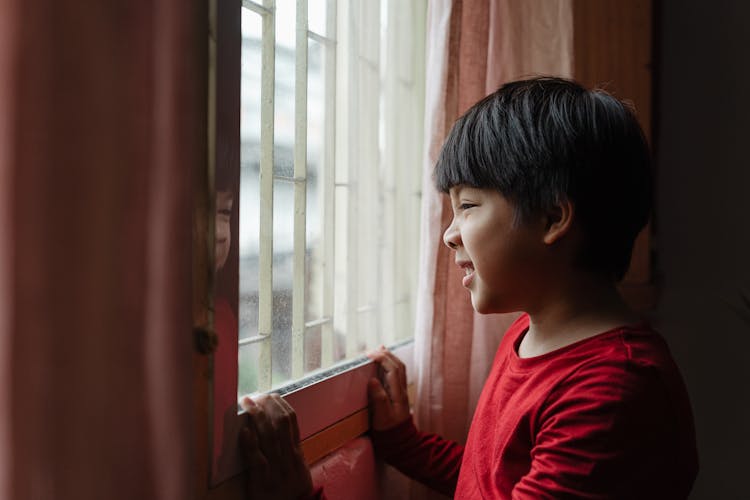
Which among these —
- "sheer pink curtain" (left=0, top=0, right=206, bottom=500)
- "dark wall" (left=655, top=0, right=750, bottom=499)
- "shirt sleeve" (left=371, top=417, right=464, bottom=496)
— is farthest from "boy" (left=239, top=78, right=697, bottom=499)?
"dark wall" (left=655, top=0, right=750, bottom=499)

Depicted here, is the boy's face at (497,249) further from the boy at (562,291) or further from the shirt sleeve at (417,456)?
the shirt sleeve at (417,456)

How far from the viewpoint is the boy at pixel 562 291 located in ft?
2.08

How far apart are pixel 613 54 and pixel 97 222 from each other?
130cm

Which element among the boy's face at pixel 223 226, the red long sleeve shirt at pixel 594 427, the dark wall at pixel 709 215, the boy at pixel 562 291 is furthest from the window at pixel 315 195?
the dark wall at pixel 709 215

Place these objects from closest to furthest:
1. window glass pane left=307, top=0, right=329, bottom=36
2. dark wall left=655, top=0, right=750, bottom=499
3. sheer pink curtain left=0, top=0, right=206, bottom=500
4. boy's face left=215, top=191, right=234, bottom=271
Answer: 1. sheer pink curtain left=0, top=0, right=206, bottom=500
2. boy's face left=215, top=191, right=234, bottom=271
3. window glass pane left=307, top=0, right=329, bottom=36
4. dark wall left=655, top=0, right=750, bottom=499

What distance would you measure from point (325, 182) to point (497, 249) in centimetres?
27

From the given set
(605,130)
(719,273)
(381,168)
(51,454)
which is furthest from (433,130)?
(719,273)

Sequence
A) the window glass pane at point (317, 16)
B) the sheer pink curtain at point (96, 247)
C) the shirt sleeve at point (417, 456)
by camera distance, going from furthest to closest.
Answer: the shirt sleeve at point (417, 456) → the window glass pane at point (317, 16) → the sheer pink curtain at point (96, 247)

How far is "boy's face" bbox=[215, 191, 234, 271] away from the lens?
61cm

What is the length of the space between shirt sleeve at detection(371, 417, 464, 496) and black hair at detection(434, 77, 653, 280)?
39 centimetres

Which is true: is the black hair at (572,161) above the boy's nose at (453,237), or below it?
above

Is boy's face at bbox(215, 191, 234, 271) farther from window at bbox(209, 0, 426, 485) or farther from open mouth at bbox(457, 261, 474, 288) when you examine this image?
open mouth at bbox(457, 261, 474, 288)

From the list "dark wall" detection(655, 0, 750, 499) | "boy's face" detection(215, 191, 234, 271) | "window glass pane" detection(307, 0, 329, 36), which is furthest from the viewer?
"dark wall" detection(655, 0, 750, 499)

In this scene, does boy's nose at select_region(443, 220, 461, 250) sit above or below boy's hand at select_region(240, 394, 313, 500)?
above
